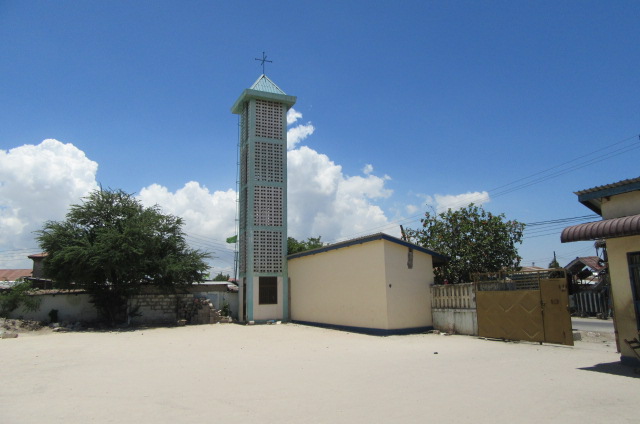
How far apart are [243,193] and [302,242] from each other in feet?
56.7

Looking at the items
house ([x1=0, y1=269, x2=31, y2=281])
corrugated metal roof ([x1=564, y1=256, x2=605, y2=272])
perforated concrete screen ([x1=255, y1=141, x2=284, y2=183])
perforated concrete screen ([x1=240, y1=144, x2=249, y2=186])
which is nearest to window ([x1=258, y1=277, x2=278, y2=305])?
perforated concrete screen ([x1=255, y1=141, x2=284, y2=183])

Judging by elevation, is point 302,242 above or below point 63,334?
above

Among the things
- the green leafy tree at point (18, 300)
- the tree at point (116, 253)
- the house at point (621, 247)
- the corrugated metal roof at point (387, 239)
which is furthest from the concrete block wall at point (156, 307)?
the house at point (621, 247)

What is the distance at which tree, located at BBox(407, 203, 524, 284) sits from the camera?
1936 cm

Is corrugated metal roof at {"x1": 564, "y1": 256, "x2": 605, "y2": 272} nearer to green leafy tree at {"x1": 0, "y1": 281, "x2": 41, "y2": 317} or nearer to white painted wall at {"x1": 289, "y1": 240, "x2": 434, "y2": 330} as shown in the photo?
white painted wall at {"x1": 289, "y1": 240, "x2": 434, "y2": 330}

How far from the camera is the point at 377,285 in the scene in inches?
667

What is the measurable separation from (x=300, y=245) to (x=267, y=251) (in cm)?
1622

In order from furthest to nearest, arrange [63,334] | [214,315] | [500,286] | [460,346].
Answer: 1. [214,315]
2. [63,334]
3. [500,286]
4. [460,346]

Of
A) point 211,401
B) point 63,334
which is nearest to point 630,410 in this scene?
point 211,401

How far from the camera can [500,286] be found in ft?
48.3

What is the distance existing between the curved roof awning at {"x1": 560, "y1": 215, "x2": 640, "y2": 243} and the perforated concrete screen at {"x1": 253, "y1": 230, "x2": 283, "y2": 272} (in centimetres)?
1729

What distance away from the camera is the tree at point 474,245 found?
19359 millimetres

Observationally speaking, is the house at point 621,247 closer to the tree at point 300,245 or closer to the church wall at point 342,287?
the church wall at point 342,287

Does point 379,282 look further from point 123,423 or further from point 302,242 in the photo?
point 302,242
